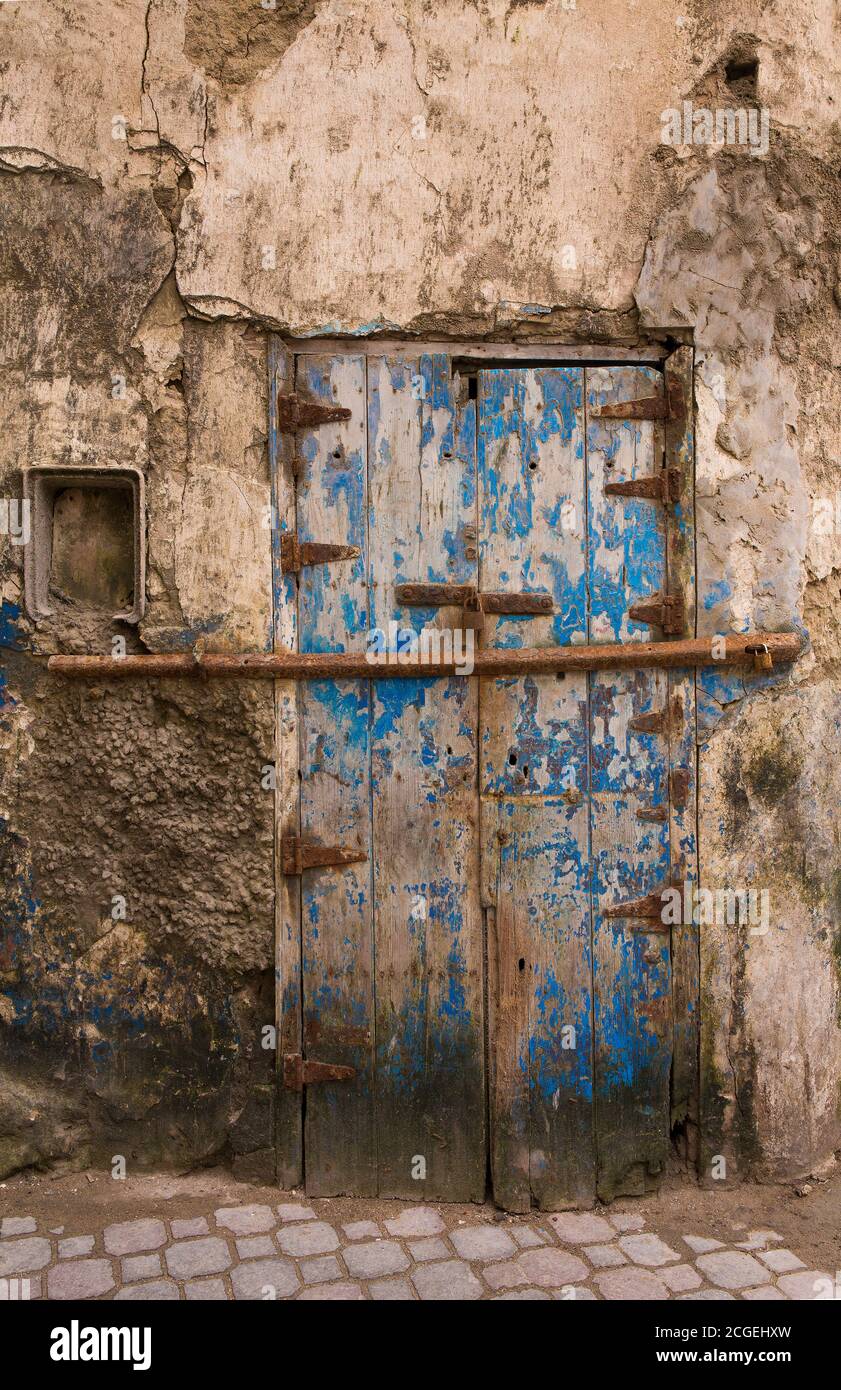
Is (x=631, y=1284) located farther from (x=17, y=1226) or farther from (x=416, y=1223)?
(x=17, y=1226)

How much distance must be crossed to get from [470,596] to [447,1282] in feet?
6.73

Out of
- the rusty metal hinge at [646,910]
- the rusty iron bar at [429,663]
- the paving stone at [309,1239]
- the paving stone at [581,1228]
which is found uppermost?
the rusty iron bar at [429,663]

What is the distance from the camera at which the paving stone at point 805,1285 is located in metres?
2.86

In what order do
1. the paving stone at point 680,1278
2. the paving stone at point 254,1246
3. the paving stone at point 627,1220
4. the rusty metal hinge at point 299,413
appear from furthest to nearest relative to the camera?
1. the rusty metal hinge at point 299,413
2. the paving stone at point 627,1220
3. the paving stone at point 254,1246
4. the paving stone at point 680,1278

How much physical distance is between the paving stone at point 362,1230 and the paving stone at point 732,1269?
0.97 metres

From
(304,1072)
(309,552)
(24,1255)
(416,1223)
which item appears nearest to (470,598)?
(309,552)

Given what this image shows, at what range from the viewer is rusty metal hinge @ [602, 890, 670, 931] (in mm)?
3377

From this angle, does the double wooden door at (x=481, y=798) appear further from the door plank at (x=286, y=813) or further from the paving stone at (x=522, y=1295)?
the paving stone at (x=522, y=1295)

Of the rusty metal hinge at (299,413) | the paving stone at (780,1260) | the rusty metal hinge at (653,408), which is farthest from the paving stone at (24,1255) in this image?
the rusty metal hinge at (653,408)

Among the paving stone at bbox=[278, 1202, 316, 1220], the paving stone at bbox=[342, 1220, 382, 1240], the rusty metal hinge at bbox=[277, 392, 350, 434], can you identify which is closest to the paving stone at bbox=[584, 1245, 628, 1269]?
the paving stone at bbox=[342, 1220, 382, 1240]

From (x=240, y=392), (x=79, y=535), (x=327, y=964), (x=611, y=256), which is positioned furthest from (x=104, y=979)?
(x=611, y=256)

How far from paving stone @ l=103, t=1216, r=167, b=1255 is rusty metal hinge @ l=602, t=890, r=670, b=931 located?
5.62ft

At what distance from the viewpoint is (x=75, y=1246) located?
9.93ft

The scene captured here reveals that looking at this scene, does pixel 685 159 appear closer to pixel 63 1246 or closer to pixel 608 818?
pixel 608 818
